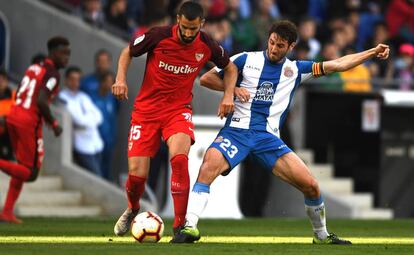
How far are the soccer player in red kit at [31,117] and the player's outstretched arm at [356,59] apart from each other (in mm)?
4737

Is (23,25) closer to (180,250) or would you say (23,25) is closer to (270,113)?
(270,113)

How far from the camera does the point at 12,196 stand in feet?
57.8

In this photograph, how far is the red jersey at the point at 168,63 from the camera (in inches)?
538

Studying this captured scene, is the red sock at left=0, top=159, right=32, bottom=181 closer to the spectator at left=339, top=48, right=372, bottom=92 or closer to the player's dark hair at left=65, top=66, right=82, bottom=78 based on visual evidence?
the player's dark hair at left=65, top=66, right=82, bottom=78

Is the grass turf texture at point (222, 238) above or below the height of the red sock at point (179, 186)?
below

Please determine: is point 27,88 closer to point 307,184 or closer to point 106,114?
point 106,114

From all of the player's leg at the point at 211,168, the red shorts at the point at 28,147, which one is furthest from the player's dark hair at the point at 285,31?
the red shorts at the point at 28,147

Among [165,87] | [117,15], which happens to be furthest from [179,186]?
[117,15]

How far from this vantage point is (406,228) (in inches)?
699

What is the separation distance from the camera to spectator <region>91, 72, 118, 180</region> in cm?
2194

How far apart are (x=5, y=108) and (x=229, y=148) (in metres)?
6.57

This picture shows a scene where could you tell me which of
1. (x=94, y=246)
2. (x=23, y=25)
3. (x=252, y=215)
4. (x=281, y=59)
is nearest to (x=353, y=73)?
(x=252, y=215)

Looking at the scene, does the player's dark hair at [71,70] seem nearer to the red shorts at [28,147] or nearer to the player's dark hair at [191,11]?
the red shorts at [28,147]

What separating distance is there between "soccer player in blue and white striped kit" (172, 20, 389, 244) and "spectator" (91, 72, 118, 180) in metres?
8.08
